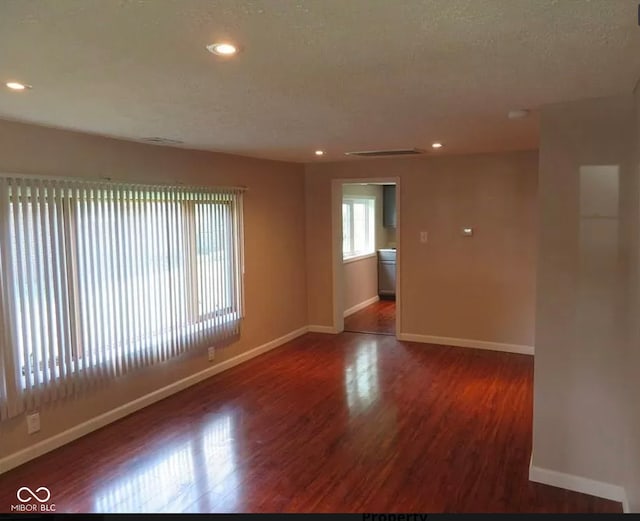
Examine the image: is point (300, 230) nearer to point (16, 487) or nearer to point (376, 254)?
point (376, 254)

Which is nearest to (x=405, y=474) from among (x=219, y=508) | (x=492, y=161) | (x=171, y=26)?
(x=219, y=508)

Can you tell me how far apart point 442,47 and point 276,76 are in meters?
0.74

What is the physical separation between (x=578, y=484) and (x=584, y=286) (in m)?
1.15

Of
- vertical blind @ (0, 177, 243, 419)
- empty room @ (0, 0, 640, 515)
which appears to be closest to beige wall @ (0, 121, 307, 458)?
empty room @ (0, 0, 640, 515)

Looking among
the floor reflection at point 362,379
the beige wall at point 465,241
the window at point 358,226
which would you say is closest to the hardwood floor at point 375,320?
the beige wall at point 465,241

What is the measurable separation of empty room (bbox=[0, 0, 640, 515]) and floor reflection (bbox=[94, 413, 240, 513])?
18 mm

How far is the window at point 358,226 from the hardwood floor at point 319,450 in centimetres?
323

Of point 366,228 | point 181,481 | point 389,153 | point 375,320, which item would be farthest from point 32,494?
point 366,228

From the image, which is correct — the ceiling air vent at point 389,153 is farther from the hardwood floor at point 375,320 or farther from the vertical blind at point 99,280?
the hardwood floor at point 375,320

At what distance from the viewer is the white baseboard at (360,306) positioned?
7652mm

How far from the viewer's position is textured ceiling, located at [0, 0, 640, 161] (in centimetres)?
148

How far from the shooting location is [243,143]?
4.25 m

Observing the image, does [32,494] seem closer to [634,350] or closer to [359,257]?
[634,350]

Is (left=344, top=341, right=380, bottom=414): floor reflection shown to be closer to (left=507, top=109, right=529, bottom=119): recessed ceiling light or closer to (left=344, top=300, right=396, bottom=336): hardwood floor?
(left=344, top=300, right=396, bottom=336): hardwood floor
